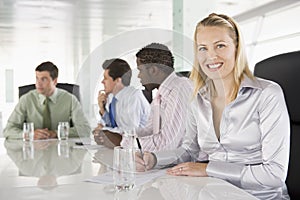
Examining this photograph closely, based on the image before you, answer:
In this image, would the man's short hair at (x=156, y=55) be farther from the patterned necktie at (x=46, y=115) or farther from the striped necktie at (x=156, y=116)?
the patterned necktie at (x=46, y=115)

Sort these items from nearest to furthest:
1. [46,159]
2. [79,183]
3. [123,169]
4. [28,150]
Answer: [123,169] → [79,183] → [46,159] → [28,150]

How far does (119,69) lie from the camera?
156 centimetres

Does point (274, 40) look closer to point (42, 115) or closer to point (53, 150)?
point (42, 115)

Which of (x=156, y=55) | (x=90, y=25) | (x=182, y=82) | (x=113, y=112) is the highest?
(x=90, y=25)

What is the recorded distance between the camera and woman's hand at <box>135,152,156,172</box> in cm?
136

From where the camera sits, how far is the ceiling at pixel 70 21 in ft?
20.9

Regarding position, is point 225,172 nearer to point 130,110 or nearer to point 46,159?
point 130,110

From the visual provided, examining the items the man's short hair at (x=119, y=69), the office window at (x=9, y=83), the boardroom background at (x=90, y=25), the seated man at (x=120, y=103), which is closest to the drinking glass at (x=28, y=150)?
the seated man at (x=120, y=103)

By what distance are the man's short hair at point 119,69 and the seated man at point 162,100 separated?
0.17 feet

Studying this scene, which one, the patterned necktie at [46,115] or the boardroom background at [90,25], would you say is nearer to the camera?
the patterned necktie at [46,115]

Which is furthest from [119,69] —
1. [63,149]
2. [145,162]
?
[63,149]

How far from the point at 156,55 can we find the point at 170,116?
24 centimetres

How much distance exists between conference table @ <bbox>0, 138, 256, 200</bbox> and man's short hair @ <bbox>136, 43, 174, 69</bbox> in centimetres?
42

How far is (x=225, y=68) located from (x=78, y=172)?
65 cm
